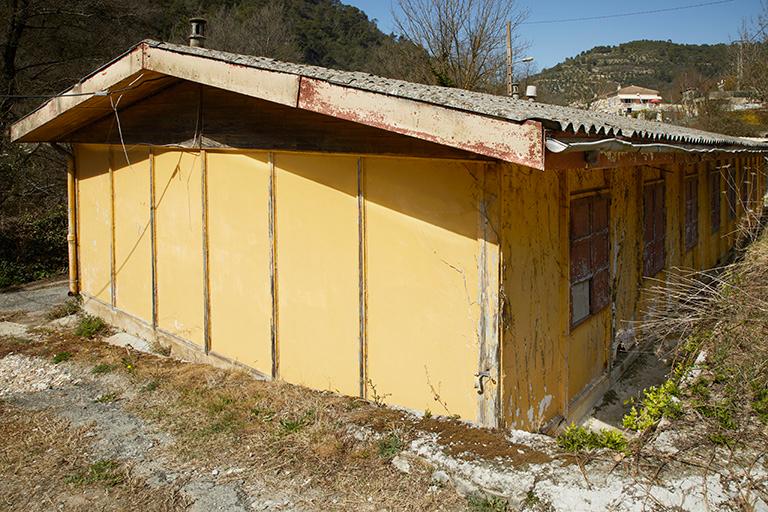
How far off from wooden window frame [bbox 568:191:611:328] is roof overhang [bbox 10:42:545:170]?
2153mm

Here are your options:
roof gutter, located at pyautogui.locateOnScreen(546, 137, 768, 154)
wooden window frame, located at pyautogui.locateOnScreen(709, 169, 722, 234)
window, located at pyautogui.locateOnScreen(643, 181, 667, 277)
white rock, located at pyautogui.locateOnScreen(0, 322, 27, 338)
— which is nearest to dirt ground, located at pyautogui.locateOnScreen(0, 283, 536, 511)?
roof gutter, located at pyautogui.locateOnScreen(546, 137, 768, 154)

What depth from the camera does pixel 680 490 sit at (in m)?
3.40

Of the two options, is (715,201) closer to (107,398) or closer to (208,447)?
(208,447)

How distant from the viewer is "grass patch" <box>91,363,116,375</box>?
701cm

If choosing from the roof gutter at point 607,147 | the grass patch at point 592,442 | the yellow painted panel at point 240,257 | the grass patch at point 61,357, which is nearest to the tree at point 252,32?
the grass patch at point 61,357

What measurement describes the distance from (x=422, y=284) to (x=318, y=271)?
1.22m

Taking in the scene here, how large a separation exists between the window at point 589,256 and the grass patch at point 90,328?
6.41 meters

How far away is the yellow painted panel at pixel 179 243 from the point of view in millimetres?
7086

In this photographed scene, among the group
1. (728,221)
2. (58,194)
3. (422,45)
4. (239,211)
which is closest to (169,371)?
(239,211)

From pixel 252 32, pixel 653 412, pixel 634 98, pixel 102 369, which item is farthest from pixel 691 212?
pixel 634 98

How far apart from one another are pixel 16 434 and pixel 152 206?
130 inches

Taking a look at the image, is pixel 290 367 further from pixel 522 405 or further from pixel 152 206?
pixel 152 206

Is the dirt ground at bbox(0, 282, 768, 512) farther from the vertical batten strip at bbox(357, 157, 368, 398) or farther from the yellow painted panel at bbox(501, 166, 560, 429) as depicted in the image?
the yellow painted panel at bbox(501, 166, 560, 429)

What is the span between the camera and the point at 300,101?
4.75 metres
